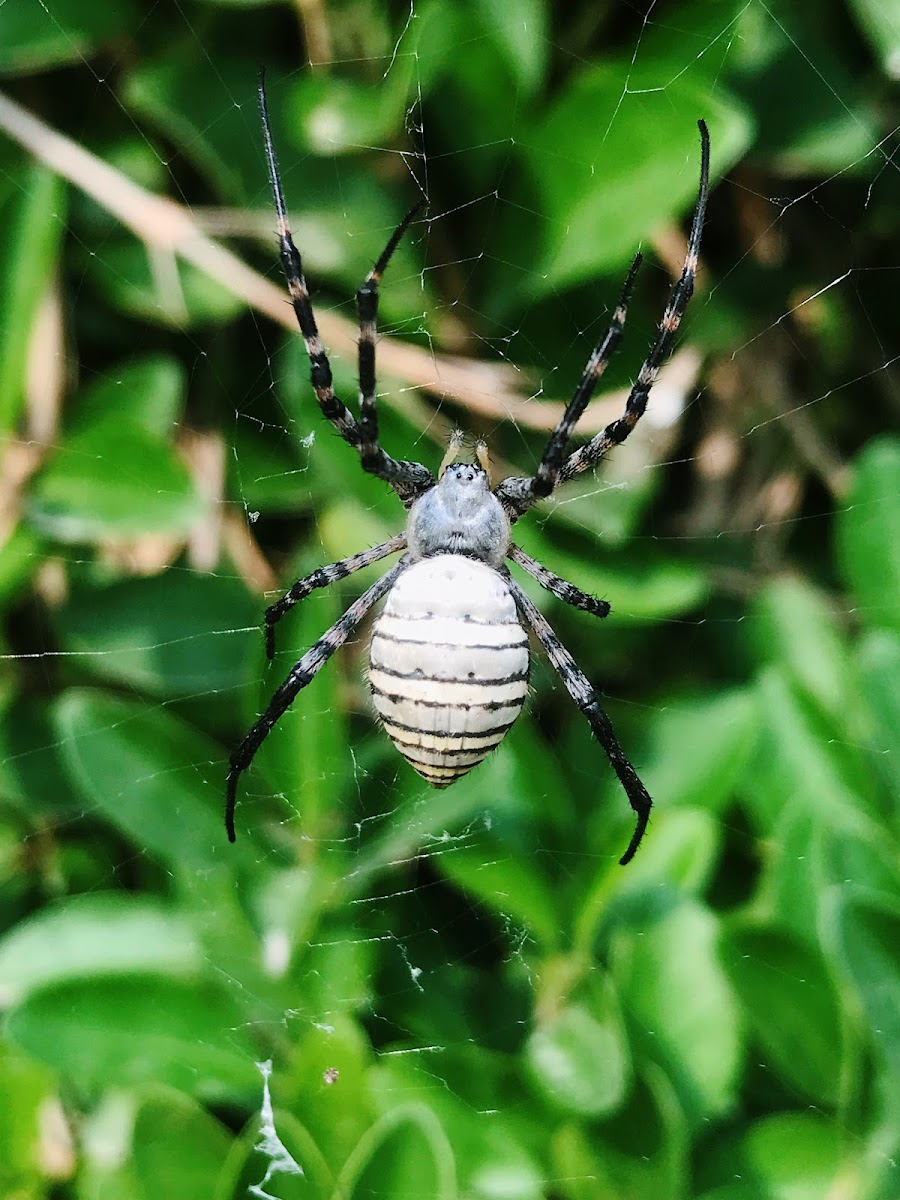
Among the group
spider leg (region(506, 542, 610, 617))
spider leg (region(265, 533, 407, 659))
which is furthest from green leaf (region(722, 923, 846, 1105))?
spider leg (region(265, 533, 407, 659))

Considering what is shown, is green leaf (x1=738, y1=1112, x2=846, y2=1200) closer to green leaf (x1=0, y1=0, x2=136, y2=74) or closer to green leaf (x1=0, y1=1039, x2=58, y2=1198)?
green leaf (x1=0, y1=1039, x2=58, y2=1198)

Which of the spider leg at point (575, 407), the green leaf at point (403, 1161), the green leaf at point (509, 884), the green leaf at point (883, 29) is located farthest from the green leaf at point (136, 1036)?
the green leaf at point (883, 29)

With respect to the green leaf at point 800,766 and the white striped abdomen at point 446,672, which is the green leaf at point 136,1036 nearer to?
the white striped abdomen at point 446,672

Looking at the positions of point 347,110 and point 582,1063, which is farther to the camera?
point 347,110

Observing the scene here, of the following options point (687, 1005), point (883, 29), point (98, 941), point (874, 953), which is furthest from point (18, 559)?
point (883, 29)

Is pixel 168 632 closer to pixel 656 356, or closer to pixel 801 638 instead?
pixel 656 356

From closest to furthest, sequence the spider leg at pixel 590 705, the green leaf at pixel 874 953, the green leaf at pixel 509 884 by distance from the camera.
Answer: the green leaf at pixel 874 953 → the green leaf at pixel 509 884 → the spider leg at pixel 590 705
